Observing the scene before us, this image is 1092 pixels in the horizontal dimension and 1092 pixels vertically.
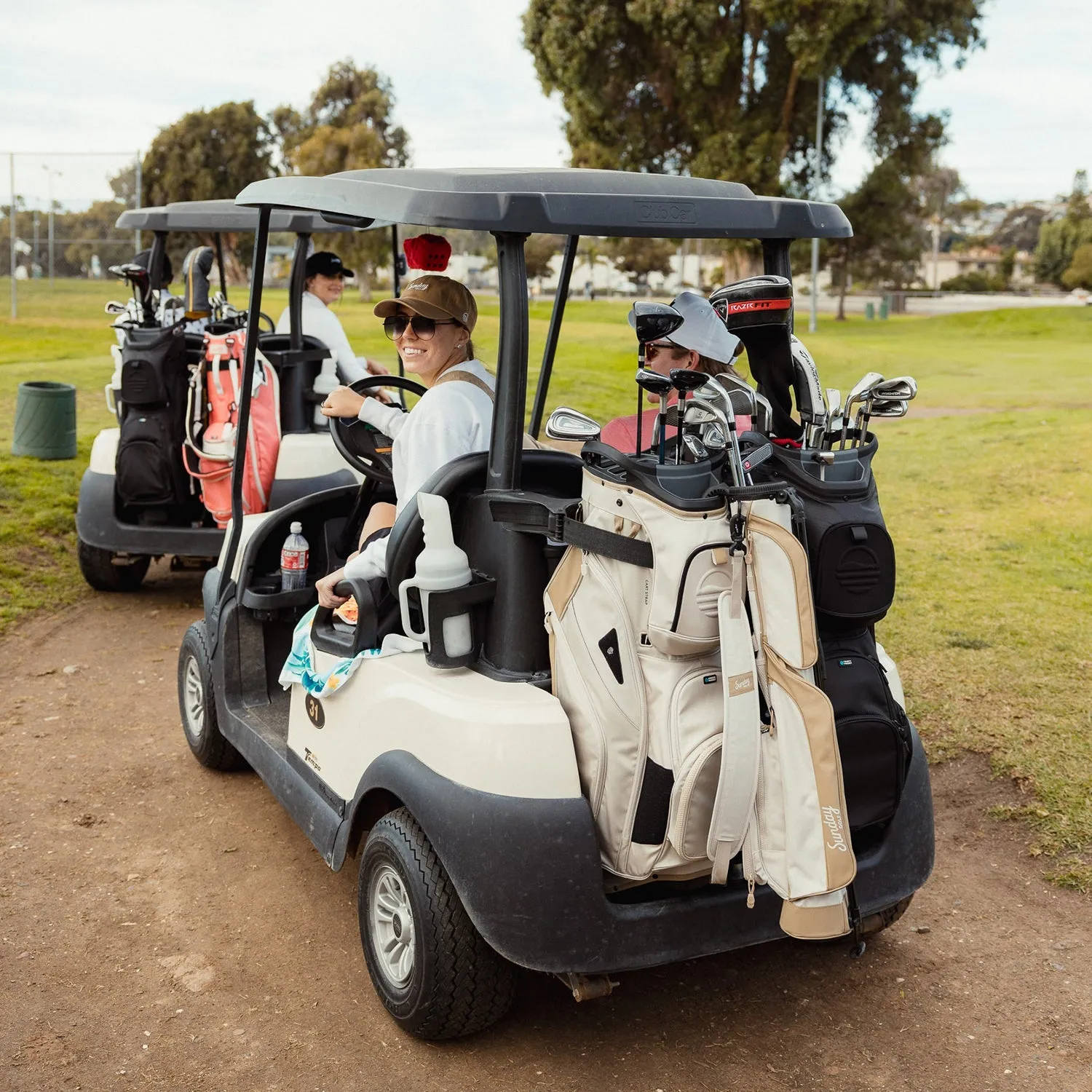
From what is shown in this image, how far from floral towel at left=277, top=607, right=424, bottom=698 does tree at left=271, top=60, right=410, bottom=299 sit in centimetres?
4037

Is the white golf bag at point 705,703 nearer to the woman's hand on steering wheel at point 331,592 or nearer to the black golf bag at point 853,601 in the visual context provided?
the black golf bag at point 853,601

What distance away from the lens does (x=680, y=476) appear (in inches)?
94.1

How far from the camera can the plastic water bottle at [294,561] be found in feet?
12.8

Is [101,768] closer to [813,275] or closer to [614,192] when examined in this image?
[614,192]

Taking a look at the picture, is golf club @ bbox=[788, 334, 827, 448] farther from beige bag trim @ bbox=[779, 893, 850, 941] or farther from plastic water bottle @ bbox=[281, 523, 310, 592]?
plastic water bottle @ bbox=[281, 523, 310, 592]

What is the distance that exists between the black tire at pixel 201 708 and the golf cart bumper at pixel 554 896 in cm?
164

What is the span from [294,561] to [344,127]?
48.3 m

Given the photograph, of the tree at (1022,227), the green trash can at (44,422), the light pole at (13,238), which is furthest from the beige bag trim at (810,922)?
the tree at (1022,227)

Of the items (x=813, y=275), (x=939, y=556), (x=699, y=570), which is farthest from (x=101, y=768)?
(x=813, y=275)

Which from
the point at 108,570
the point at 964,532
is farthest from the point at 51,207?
the point at 964,532

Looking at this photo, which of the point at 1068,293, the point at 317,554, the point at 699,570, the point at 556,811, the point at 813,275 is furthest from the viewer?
the point at 1068,293

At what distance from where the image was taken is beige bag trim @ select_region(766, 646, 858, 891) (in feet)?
7.82

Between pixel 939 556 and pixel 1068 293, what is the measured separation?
58.9 m

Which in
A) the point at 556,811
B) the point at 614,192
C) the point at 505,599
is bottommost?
the point at 556,811
